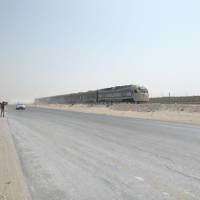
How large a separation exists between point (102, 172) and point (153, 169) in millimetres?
1339

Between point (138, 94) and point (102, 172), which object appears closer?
point (102, 172)

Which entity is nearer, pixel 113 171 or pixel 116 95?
pixel 113 171

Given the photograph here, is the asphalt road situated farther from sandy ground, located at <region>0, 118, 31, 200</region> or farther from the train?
the train

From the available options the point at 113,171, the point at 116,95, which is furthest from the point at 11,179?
the point at 116,95

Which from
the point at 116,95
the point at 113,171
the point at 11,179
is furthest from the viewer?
the point at 116,95

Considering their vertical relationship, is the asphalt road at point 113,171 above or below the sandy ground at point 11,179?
above

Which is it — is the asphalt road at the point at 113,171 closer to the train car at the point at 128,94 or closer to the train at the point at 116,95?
the train car at the point at 128,94

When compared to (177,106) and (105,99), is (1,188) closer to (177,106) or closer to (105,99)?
(177,106)

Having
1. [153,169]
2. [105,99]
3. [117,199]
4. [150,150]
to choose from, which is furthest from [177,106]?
[117,199]

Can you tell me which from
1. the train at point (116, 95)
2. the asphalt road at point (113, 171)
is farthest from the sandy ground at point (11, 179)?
the train at point (116, 95)

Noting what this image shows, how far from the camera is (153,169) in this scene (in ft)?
26.9

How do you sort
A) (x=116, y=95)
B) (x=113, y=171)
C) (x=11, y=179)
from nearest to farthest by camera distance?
1. (x=11, y=179)
2. (x=113, y=171)
3. (x=116, y=95)

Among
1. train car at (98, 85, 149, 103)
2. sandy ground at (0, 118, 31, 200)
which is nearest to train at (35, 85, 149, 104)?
train car at (98, 85, 149, 103)

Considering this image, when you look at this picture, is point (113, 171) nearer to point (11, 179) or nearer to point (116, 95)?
point (11, 179)
